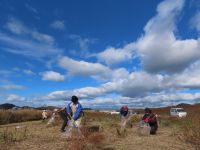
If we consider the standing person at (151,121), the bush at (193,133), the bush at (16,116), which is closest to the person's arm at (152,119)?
the standing person at (151,121)

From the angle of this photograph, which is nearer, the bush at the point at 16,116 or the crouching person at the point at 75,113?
the crouching person at the point at 75,113

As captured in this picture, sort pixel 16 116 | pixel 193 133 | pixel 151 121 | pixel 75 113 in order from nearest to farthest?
1. pixel 193 133
2. pixel 75 113
3. pixel 151 121
4. pixel 16 116

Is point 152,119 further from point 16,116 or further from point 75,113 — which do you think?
point 16,116

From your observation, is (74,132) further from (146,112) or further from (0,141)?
(146,112)

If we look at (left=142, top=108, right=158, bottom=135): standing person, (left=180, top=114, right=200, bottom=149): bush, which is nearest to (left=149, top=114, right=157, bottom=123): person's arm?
(left=142, top=108, right=158, bottom=135): standing person

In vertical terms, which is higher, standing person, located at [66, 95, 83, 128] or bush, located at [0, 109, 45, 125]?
bush, located at [0, 109, 45, 125]

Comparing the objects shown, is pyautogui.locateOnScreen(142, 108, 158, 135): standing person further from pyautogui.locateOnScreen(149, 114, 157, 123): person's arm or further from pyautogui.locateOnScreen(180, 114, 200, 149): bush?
pyautogui.locateOnScreen(180, 114, 200, 149): bush

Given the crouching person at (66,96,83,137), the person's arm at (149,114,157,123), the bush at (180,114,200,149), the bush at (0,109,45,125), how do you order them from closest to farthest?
the bush at (180,114,200,149)
the crouching person at (66,96,83,137)
the person's arm at (149,114,157,123)
the bush at (0,109,45,125)

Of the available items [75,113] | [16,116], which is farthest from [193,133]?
[16,116]

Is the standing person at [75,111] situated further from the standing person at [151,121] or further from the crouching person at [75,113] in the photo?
the standing person at [151,121]

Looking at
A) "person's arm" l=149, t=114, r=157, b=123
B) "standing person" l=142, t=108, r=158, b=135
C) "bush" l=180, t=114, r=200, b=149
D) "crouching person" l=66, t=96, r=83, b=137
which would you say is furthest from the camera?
"person's arm" l=149, t=114, r=157, b=123

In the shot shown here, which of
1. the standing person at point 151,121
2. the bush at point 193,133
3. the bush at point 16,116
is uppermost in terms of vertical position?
the bush at point 16,116

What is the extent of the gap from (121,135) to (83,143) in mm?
5497

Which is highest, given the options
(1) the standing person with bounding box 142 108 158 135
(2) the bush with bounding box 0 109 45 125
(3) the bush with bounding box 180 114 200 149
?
(2) the bush with bounding box 0 109 45 125
